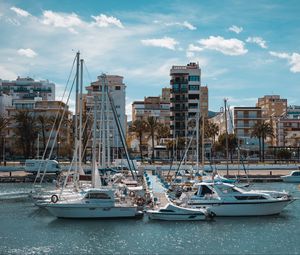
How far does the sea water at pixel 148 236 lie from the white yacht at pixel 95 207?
0.67 metres

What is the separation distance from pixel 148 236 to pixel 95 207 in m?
8.09

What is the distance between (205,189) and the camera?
50750mm

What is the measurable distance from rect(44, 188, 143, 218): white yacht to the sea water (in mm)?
674

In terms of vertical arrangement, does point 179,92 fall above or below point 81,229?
above

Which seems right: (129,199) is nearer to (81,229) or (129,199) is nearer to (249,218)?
(81,229)

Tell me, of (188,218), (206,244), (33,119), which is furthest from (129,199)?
(33,119)

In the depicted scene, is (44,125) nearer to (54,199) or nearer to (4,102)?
(4,102)

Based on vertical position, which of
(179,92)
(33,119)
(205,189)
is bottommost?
(205,189)

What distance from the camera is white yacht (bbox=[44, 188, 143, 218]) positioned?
48000mm

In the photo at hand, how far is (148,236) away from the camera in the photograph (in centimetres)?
4181

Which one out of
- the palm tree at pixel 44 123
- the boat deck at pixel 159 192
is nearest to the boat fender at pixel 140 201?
the boat deck at pixel 159 192

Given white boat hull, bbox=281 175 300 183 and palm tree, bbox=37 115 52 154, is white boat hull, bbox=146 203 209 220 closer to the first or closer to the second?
white boat hull, bbox=281 175 300 183

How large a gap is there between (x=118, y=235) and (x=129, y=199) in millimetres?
9474

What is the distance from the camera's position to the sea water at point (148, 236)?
3766cm
